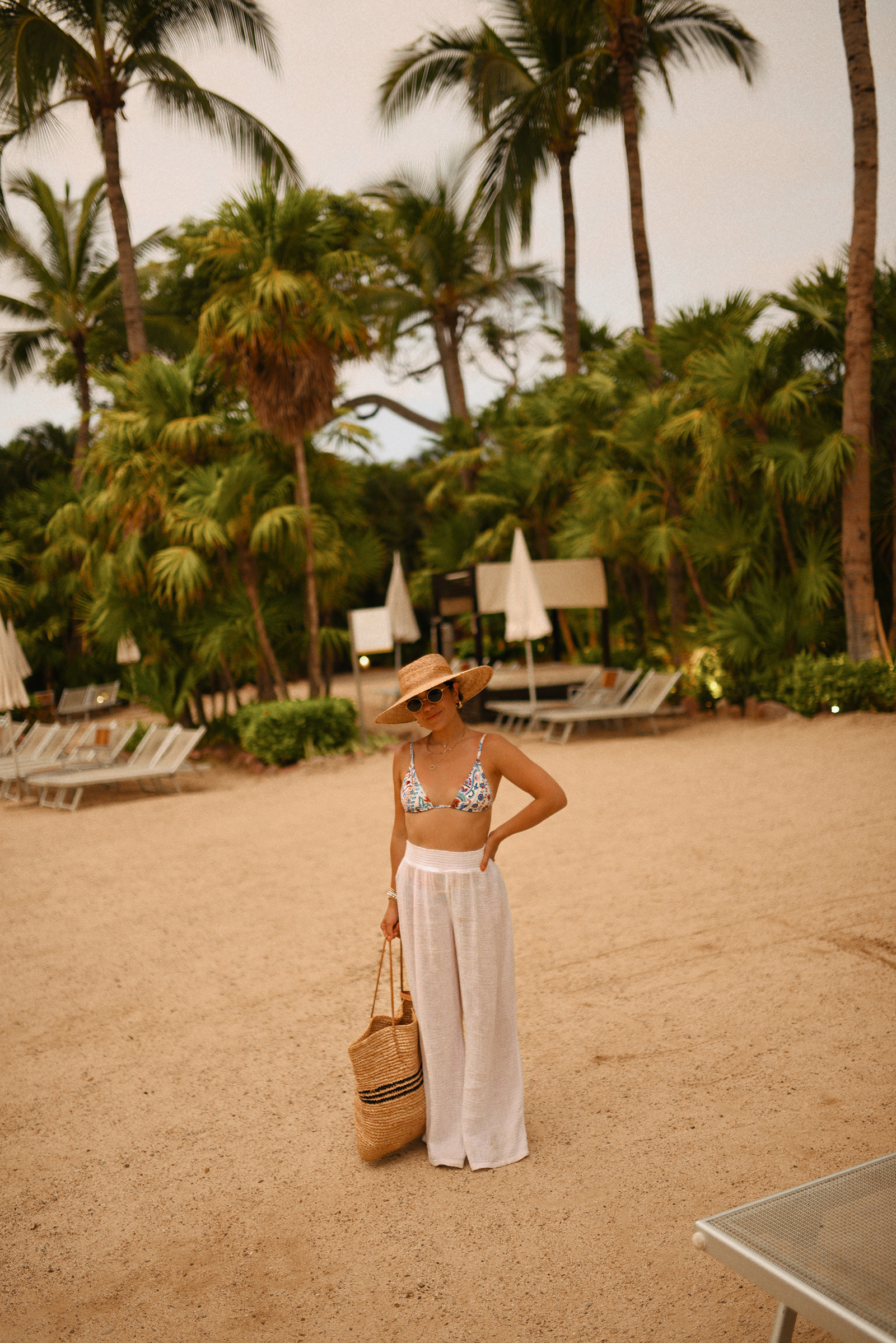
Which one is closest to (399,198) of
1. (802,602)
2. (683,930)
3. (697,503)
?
(697,503)

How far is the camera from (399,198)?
2200 cm

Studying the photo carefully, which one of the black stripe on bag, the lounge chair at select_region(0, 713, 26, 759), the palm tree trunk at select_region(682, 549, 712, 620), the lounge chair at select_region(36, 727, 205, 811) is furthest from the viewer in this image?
the palm tree trunk at select_region(682, 549, 712, 620)

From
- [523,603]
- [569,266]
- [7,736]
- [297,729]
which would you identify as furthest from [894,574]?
[7,736]

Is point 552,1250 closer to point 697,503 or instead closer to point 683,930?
point 683,930

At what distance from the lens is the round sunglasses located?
10.3ft

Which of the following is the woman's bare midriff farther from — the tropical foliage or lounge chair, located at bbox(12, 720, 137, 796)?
lounge chair, located at bbox(12, 720, 137, 796)

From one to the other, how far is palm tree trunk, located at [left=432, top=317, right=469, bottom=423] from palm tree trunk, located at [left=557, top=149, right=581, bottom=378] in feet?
16.7

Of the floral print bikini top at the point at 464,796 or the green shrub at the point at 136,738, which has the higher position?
the floral print bikini top at the point at 464,796

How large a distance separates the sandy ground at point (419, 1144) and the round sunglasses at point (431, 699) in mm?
1548

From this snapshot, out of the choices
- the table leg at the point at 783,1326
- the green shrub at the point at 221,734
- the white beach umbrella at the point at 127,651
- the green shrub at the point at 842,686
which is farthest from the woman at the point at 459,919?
the white beach umbrella at the point at 127,651

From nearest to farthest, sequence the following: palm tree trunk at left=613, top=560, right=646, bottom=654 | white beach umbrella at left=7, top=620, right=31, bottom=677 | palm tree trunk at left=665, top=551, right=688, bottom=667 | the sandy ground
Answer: the sandy ground, white beach umbrella at left=7, top=620, right=31, bottom=677, palm tree trunk at left=665, top=551, right=688, bottom=667, palm tree trunk at left=613, top=560, right=646, bottom=654

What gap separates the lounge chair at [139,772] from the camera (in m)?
11.0

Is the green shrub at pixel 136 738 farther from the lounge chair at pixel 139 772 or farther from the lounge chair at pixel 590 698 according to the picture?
the lounge chair at pixel 590 698

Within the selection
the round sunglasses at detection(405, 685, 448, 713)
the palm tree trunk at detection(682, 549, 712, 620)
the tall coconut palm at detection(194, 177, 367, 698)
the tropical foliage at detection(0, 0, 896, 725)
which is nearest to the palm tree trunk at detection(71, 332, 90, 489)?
the tropical foliage at detection(0, 0, 896, 725)
